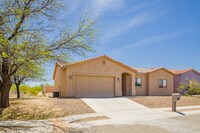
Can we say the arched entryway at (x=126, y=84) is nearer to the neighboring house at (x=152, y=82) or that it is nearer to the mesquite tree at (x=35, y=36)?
the neighboring house at (x=152, y=82)

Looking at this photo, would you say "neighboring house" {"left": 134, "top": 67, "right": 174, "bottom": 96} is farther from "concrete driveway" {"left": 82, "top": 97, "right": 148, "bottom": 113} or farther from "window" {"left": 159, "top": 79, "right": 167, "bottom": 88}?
"concrete driveway" {"left": 82, "top": 97, "right": 148, "bottom": 113}

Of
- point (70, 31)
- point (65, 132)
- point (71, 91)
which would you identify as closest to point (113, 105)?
point (71, 91)

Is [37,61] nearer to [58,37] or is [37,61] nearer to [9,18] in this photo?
[58,37]

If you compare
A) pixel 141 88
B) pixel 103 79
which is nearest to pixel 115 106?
pixel 103 79

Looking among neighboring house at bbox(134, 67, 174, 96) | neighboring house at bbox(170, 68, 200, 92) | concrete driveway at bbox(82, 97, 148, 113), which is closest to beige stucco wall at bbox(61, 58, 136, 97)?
neighboring house at bbox(134, 67, 174, 96)

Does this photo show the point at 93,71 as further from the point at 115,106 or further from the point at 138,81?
the point at 138,81

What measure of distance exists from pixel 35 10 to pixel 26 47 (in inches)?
90.2

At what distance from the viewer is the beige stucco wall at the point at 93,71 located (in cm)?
2317

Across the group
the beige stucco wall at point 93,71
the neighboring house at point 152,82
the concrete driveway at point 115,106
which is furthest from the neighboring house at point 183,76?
the concrete driveway at point 115,106

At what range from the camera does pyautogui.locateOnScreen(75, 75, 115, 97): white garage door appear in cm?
2372

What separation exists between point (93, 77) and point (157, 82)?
10949mm

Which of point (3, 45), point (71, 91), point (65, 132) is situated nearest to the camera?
point (65, 132)

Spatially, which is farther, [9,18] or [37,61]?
[37,61]

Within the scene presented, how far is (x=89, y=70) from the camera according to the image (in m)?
24.3
